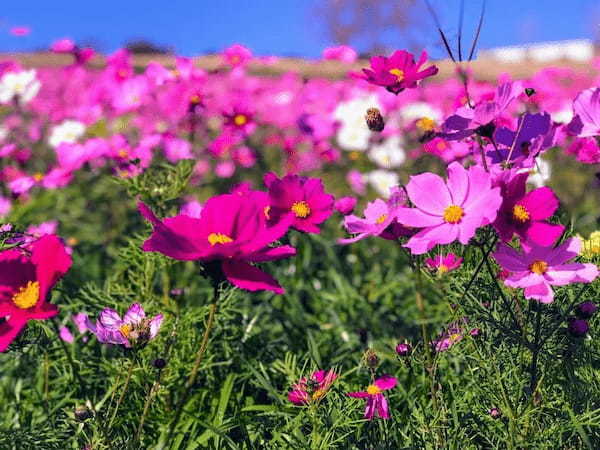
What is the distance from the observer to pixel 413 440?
3.48ft

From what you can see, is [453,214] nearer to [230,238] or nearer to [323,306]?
[230,238]

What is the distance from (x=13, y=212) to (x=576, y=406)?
2148mm

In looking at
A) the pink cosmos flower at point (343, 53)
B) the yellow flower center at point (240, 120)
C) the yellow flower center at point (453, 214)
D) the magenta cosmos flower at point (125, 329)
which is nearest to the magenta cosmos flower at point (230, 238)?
the magenta cosmos flower at point (125, 329)

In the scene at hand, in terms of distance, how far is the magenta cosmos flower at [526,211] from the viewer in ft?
2.66

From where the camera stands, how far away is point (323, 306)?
200cm

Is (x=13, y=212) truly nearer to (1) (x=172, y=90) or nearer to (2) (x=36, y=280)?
(1) (x=172, y=90)

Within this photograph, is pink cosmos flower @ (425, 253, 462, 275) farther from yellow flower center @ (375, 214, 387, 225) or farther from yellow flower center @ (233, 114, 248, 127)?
yellow flower center @ (233, 114, 248, 127)

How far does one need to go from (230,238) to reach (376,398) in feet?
1.17

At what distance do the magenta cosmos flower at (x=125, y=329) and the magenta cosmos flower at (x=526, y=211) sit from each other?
48cm

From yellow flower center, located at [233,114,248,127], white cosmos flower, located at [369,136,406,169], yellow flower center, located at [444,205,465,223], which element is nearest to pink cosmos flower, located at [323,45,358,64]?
white cosmos flower, located at [369,136,406,169]

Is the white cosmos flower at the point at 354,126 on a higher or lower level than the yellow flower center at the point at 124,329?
higher

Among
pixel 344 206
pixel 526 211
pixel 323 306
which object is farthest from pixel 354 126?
pixel 526 211

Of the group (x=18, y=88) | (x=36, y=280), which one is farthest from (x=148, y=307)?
(x=18, y=88)

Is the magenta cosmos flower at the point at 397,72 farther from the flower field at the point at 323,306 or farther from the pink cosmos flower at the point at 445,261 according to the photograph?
the pink cosmos flower at the point at 445,261
